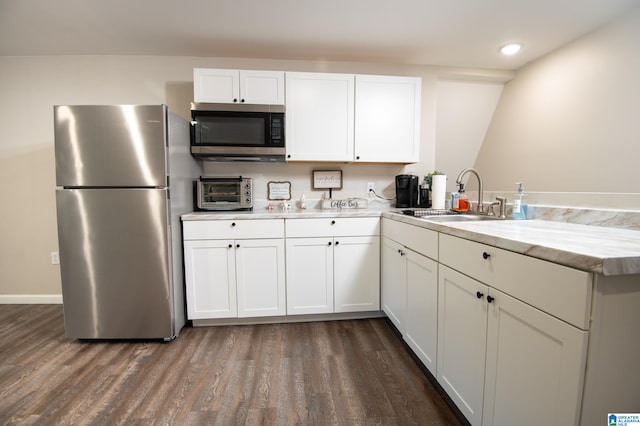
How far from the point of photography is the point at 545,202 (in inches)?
64.4

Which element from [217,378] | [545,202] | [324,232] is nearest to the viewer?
[217,378]

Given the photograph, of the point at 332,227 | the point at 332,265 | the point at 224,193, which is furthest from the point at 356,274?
the point at 224,193

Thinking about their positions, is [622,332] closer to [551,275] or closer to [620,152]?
[551,275]

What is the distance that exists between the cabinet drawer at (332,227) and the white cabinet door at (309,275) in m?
0.06

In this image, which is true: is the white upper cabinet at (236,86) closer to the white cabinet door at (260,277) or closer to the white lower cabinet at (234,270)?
the white lower cabinet at (234,270)

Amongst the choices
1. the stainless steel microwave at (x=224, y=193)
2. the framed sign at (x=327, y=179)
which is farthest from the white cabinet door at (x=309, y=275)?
the framed sign at (x=327, y=179)

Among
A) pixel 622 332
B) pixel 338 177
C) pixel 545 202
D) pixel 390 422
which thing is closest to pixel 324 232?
pixel 338 177

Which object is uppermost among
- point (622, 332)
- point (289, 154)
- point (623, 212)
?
point (289, 154)

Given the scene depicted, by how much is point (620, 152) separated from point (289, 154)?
247 centimetres

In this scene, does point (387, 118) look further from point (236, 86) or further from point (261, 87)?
point (236, 86)

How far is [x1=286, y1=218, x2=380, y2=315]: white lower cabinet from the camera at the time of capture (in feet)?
6.84

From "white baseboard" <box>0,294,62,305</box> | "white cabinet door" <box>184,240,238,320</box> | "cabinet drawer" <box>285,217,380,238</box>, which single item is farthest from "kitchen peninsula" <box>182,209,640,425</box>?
"white baseboard" <box>0,294,62,305</box>

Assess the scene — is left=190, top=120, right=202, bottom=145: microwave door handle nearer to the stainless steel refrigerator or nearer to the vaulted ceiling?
the stainless steel refrigerator

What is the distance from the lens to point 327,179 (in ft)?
8.54
